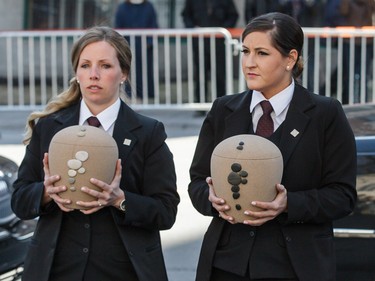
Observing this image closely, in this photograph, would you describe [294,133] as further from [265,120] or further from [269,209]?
[269,209]

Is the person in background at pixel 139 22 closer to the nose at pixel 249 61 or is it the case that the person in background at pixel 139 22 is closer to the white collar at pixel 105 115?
the white collar at pixel 105 115

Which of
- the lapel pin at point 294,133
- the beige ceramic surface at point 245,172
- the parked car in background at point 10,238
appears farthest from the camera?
the parked car in background at point 10,238

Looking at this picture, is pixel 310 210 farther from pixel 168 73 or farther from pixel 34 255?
pixel 168 73

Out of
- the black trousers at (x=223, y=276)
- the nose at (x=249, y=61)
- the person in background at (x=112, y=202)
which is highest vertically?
the nose at (x=249, y=61)

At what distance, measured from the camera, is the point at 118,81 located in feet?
13.1

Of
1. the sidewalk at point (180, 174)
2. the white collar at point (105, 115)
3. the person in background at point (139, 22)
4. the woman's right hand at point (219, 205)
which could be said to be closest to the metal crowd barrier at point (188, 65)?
the person in background at point (139, 22)

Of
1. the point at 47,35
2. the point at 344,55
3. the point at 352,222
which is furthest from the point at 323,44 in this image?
the point at 352,222

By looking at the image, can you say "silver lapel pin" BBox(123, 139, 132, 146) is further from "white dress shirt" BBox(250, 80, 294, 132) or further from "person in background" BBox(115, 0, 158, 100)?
"person in background" BBox(115, 0, 158, 100)

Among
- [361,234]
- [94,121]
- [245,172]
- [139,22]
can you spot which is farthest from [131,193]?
[139,22]

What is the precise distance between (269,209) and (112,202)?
2.03ft

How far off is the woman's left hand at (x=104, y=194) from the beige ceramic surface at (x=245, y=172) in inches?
15.7

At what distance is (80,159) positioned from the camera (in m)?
3.59

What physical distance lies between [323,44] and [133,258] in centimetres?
879

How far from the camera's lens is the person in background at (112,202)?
12.6ft
